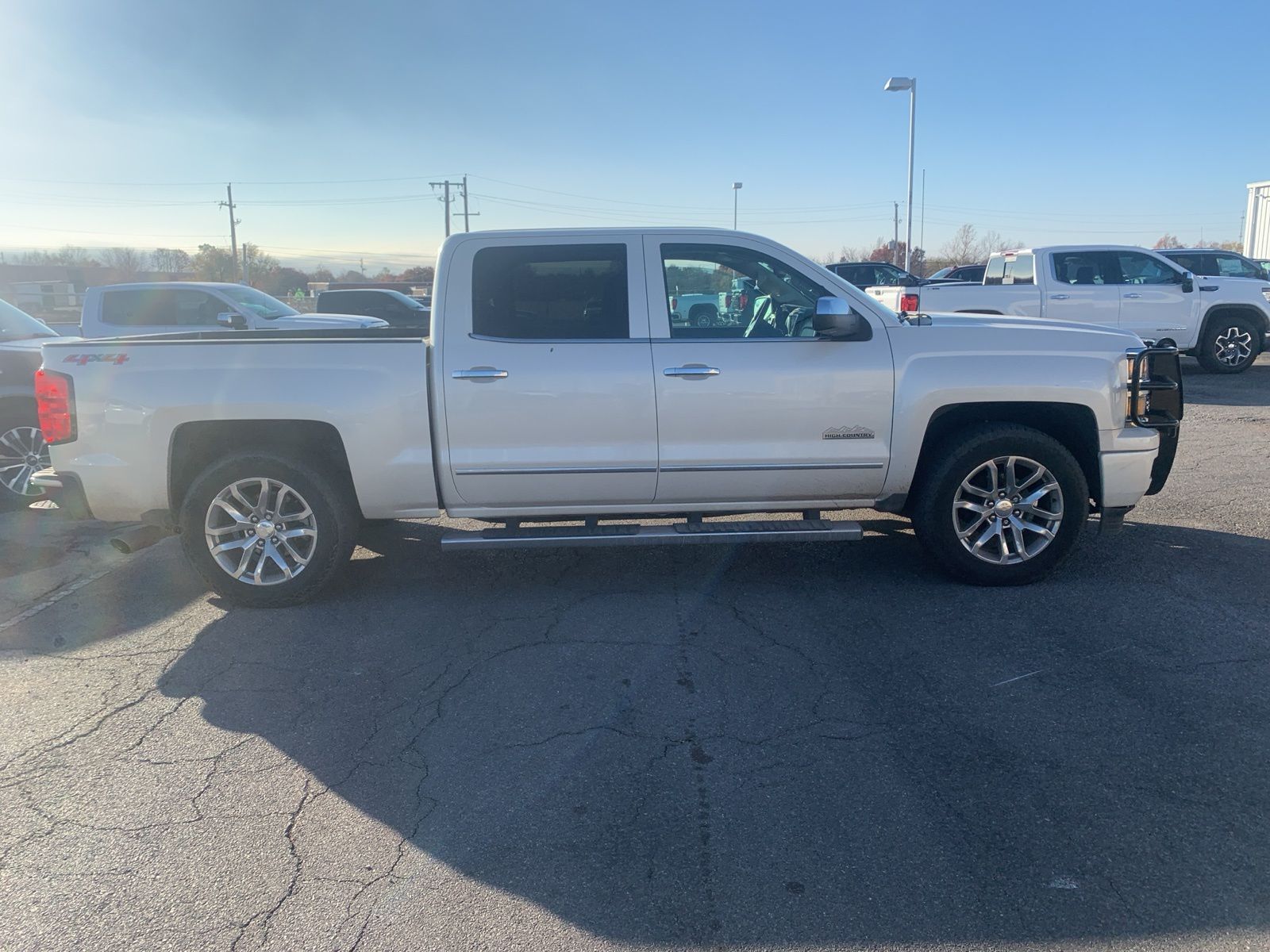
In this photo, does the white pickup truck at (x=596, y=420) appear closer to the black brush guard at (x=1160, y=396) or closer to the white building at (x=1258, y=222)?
the black brush guard at (x=1160, y=396)

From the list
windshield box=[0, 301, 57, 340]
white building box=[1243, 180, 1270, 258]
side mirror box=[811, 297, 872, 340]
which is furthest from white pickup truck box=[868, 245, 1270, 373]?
white building box=[1243, 180, 1270, 258]

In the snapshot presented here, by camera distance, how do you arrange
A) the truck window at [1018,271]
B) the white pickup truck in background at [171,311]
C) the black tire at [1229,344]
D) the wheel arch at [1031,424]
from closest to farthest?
the wheel arch at [1031,424] → the white pickup truck in background at [171,311] → the truck window at [1018,271] → the black tire at [1229,344]

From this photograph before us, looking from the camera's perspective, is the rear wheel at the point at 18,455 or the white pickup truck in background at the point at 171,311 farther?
the white pickup truck in background at the point at 171,311

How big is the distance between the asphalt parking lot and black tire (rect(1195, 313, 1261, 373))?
33.9 ft

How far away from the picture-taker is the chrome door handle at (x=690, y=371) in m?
5.16

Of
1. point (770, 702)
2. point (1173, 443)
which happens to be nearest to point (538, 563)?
point (770, 702)

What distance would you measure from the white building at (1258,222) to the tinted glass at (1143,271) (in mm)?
21301

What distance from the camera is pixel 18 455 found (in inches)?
321

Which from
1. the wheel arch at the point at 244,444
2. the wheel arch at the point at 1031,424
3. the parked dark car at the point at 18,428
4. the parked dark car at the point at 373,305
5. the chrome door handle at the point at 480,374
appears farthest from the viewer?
the parked dark car at the point at 373,305

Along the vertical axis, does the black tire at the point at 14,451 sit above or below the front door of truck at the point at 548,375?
below

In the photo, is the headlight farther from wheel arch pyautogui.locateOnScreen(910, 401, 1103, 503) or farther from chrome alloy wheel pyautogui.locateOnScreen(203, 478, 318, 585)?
chrome alloy wheel pyautogui.locateOnScreen(203, 478, 318, 585)

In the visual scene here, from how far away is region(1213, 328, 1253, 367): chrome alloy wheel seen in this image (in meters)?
14.7

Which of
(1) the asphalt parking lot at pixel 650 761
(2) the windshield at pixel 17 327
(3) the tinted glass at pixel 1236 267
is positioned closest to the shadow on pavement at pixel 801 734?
(1) the asphalt parking lot at pixel 650 761

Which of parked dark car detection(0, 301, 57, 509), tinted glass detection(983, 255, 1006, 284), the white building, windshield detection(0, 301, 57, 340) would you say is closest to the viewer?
parked dark car detection(0, 301, 57, 509)
